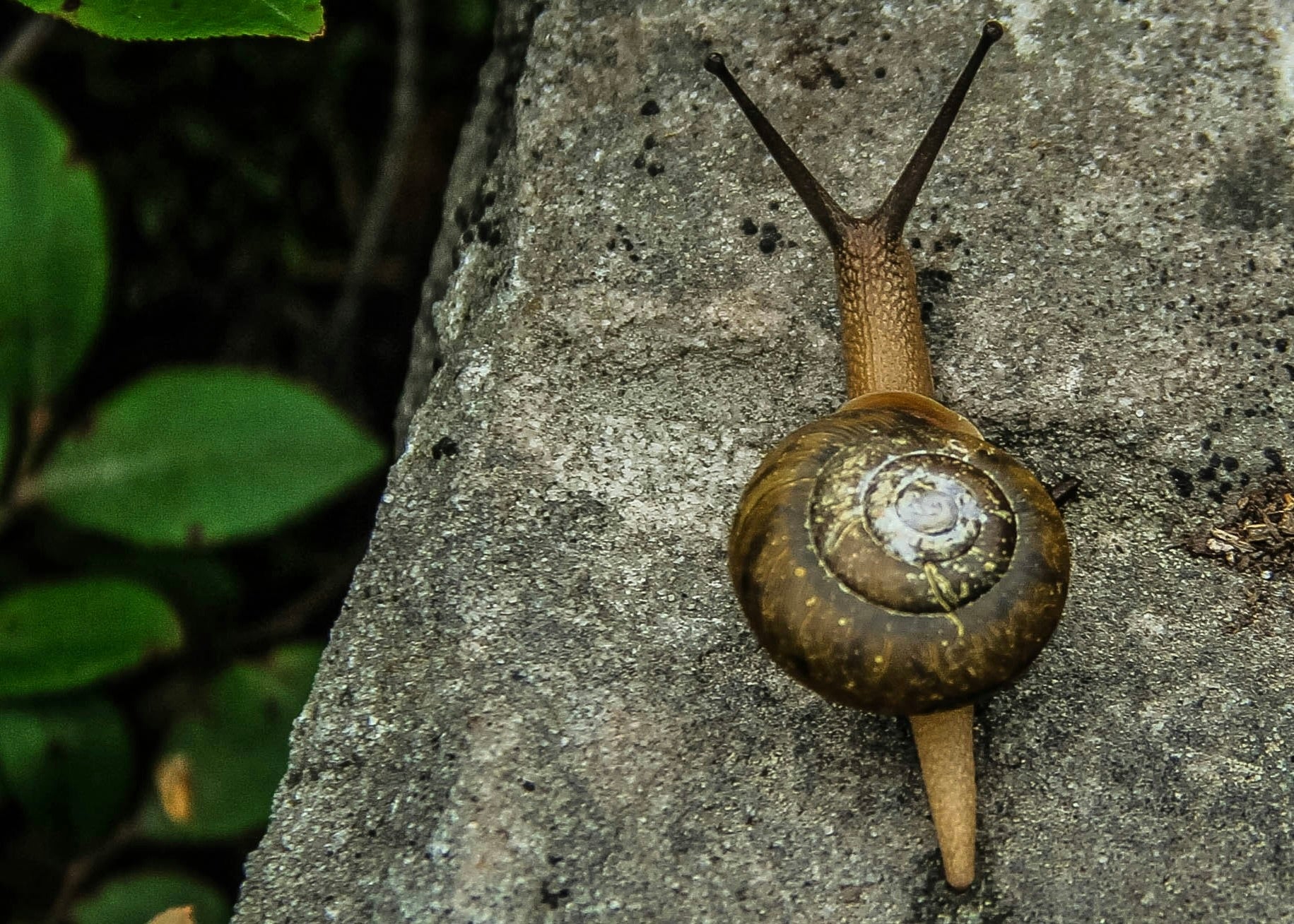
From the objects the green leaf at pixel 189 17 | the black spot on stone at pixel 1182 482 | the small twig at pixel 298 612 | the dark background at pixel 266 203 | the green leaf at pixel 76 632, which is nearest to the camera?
the green leaf at pixel 189 17

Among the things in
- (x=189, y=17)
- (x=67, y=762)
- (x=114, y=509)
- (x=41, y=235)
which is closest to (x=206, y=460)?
(x=114, y=509)

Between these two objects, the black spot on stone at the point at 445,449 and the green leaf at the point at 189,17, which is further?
the black spot on stone at the point at 445,449

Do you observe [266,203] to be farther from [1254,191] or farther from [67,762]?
[1254,191]

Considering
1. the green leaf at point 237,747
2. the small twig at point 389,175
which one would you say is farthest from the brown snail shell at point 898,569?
the small twig at point 389,175

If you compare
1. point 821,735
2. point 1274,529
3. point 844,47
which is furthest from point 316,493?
point 1274,529

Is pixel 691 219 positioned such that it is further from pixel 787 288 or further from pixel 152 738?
pixel 152 738

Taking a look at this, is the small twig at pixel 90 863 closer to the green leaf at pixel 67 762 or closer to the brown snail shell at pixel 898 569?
the green leaf at pixel 67 762
